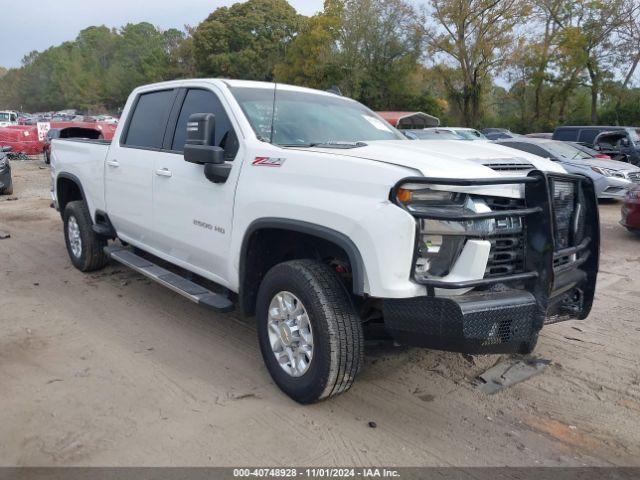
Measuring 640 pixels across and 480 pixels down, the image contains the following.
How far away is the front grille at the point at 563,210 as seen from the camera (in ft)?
11.0

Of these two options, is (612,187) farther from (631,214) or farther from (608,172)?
(631,214)

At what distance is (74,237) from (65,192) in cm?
74

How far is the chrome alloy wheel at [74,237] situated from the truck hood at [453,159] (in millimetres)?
3960

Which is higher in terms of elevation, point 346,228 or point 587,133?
point 587,133

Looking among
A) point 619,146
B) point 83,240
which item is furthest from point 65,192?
point 619,146

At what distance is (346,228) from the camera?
9.83 ft

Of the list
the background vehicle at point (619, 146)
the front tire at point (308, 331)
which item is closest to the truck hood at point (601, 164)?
the background vehicle at point (619, 146)

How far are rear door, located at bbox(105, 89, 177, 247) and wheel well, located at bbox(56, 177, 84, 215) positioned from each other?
150cm

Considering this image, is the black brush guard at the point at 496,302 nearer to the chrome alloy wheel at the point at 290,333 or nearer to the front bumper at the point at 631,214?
the chrome alloy wheel at the point at 290,333

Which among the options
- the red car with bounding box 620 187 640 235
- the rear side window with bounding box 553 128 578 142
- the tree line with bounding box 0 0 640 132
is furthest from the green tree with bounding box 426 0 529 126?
the red car with bounding box 620 187 640 235

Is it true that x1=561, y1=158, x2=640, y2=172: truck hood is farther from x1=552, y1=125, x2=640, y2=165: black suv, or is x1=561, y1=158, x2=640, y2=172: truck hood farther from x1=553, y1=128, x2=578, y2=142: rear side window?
x1=553, y1=128, x2=578, y2=142: rear side window

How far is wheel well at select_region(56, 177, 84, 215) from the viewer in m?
6.80


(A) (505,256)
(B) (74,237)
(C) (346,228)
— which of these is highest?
(C) (346,228)

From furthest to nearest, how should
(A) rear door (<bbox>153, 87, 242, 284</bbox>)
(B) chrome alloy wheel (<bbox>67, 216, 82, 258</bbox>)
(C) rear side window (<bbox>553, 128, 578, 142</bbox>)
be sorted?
(C) rear side window (<bbox>553, 128, 578, 142</bbox>) → (B) chrome alloy wheel (<bbox>67, 216, 82, 258</bbox>) → (A) rear door (<bbox>153, 87, 242, 284</bbox>)
